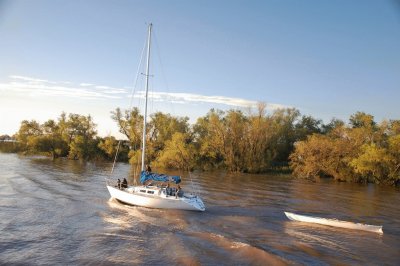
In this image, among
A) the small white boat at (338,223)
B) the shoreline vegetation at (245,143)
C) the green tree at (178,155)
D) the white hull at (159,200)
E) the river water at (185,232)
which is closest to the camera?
the river water at (185,232)

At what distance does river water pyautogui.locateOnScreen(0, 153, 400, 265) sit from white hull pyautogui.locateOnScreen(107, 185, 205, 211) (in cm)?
61

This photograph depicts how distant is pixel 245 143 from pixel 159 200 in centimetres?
4552

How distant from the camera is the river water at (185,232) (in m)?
21.0

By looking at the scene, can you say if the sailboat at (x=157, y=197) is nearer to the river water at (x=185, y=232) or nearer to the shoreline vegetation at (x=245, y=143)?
the river water at (x=185, y=232)

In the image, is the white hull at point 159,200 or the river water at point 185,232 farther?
the white hull at point 159,200

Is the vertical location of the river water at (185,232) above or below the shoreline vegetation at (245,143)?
below

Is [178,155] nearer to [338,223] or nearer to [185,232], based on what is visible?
[338,223]

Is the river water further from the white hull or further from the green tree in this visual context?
the green tree

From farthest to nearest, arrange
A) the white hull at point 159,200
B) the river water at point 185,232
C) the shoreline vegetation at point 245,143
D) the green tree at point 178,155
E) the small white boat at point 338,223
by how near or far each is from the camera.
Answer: the green tree at point 178,155
the shoreline vegetation at point 245,143
the white hull at point 159,200
the small white boat at point 338,223
the river water at point 185,232

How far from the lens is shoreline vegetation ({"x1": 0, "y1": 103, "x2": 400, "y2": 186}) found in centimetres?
6631

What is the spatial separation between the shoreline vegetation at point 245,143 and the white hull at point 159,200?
3891 centimetres

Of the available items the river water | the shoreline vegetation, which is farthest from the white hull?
the shoreline vegetation

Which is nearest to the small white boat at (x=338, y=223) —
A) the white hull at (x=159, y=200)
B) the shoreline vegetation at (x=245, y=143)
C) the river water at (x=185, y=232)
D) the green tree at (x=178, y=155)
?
the river water at (x=185, y=232)

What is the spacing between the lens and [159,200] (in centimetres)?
3225
